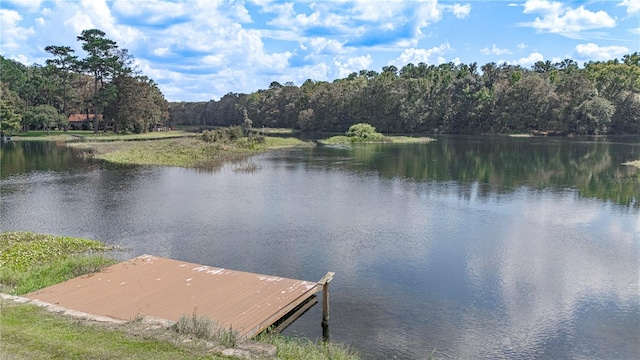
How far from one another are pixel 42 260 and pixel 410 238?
15.4 m

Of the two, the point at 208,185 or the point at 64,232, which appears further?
the point at 208,185

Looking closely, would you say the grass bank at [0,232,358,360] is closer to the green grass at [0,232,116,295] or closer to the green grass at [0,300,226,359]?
the green grass at [0,300,226,359]

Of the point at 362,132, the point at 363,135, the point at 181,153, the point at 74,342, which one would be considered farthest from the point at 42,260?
the point at 362,132

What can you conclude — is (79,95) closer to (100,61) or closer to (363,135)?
(100,61)

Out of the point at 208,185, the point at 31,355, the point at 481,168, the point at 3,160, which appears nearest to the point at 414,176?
the point at 481,168

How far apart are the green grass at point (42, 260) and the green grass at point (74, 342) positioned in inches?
179

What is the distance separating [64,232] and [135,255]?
580 cm

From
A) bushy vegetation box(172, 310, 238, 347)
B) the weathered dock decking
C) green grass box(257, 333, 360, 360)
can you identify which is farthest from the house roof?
bushy vegetation box(172, 310, 238, 347)

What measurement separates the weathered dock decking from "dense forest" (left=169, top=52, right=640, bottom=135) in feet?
345

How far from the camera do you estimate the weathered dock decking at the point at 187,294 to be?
40.6 ft

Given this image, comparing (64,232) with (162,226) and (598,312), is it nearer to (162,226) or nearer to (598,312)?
(162,226)

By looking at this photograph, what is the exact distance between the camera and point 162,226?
23641 millimetres

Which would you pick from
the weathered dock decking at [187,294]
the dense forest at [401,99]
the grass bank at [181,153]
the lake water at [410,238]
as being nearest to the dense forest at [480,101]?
the dense forest at [401,99]

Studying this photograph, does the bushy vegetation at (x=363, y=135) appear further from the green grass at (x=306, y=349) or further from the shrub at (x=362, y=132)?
the green grass at (x=306, y=349)
